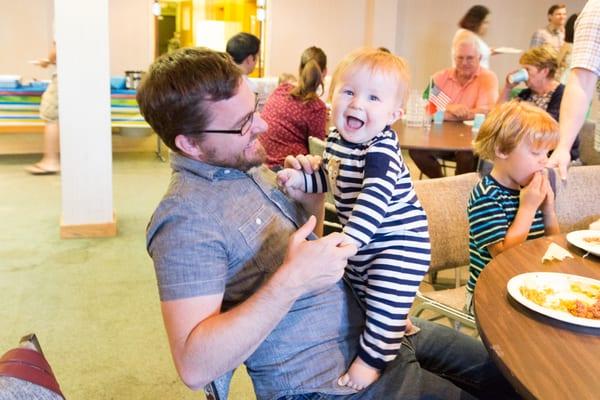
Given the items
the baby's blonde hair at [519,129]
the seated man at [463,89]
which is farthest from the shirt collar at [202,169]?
the seated man at [463,89]

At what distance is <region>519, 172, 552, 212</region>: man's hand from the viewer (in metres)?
1.73

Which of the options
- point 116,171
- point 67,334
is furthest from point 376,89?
point 116,171

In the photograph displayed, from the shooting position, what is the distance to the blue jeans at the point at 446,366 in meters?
1.22

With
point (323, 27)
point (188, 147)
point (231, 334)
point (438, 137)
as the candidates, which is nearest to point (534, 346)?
point (231, 334)

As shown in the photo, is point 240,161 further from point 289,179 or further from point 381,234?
point 381,234

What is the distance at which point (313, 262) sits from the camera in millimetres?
1051

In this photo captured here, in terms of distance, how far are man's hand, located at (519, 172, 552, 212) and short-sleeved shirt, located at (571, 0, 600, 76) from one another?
0.60 metres

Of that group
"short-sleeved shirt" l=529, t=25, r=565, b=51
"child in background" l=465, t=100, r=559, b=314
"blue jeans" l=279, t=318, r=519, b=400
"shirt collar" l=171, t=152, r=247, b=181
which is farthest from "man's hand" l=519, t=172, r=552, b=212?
"short-sleeved shirt" l=529, t=25, r=565, b=51

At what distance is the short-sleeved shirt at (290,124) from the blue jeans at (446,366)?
1962mm

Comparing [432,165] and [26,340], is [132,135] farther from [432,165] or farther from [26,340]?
[26,340]

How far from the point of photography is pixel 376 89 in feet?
4.18

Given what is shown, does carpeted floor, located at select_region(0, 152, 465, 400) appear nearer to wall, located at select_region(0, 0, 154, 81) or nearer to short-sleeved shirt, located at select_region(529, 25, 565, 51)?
wall, located at select_region(0, 0, 154, 81)

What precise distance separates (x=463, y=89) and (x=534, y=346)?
149 inches

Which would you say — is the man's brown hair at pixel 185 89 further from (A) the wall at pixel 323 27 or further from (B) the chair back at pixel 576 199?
(A) the wall at pixel 323 27
